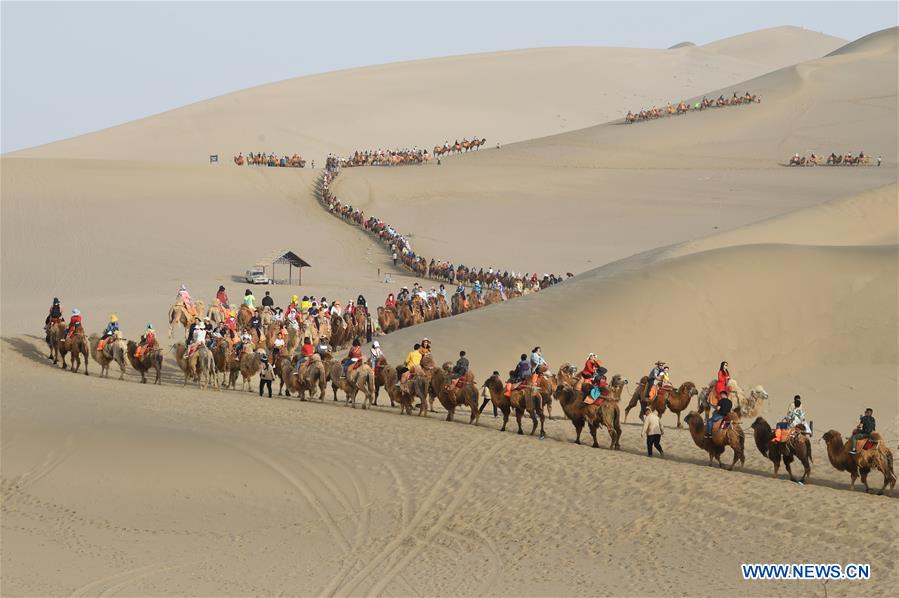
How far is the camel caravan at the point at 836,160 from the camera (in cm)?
6444

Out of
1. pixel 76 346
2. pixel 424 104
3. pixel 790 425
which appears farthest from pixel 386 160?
pixel 790 425

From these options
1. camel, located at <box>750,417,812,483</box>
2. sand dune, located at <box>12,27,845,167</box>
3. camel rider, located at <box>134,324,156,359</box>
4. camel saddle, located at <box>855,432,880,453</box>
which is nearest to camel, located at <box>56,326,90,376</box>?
camel rider, located at <box>134,324,156,359</box>

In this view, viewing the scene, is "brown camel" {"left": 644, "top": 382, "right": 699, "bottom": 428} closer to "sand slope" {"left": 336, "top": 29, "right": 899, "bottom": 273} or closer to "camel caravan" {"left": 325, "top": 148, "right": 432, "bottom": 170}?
"sand slope" {"left": 336, "top": 29, "right": 899, "bottom": 273}

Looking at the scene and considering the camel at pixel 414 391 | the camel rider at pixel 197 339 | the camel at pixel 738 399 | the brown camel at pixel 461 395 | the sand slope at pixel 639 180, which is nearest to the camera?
the camel at pixel 738 399

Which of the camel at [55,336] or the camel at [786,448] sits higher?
the camel at [55,336]

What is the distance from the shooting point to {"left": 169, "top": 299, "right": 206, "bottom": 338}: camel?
3288 centimetres

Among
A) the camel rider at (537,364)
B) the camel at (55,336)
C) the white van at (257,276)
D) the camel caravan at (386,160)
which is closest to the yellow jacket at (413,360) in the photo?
the camel rider at (537,364)

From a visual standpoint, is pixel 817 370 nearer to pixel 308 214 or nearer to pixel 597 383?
pixel 597 383

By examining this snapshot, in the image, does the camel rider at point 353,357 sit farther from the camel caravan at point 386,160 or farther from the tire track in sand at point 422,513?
the camel caravan at point 386,160

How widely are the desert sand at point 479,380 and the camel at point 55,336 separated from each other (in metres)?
0.43

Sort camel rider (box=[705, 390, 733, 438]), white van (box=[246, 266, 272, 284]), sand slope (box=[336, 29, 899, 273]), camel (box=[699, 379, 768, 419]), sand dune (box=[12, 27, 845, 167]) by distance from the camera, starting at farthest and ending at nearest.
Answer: sand dune (box=[12, 27, 845, 167]) < sand slope (box=[336, 29, 899, 273]) < white van (box=[246, 266, 272, 284]) < camel (box=[699, 379, 768, 419]) < camel rider (box=[705, 390, 733, 438])

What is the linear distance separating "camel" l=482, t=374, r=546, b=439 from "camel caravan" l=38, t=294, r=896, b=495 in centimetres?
2

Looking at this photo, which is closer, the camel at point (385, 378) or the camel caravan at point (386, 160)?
the camel at point (385, 378)

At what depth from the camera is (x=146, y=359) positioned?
92.2ft
